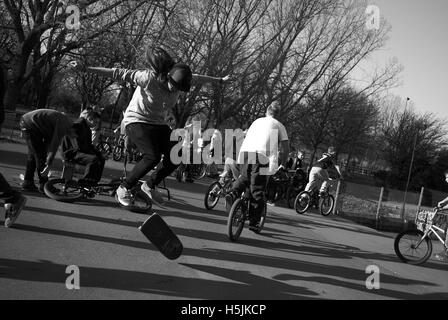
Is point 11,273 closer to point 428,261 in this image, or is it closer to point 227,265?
point 227,265

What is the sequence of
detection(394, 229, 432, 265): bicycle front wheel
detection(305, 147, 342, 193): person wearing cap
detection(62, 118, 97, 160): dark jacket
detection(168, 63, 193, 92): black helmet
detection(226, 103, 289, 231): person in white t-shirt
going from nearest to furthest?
1. detection(168, 63, 193, 92): black helmet
2. detection(226, 103, 289, 231): person in white t-shirt
3. detection(394, 229, 432, 265): bicycle front wheel
4. detection(62, 118, 97, 160): dark jacket
5. detection(305, 147, 342, 193): person wearing cap

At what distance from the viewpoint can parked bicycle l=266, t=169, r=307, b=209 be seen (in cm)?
1398

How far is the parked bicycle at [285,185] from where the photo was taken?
1398cm

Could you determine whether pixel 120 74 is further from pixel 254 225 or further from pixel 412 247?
pixel 412 247

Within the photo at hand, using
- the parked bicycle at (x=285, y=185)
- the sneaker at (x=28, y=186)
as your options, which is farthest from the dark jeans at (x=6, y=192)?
the parked bicycle at (x=285, y=185)

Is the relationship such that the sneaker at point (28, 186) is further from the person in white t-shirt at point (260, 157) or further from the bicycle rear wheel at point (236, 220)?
the bicycle rear wheel at point (236, 220)

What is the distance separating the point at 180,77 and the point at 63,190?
3.67m

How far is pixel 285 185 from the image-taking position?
14.9 meters

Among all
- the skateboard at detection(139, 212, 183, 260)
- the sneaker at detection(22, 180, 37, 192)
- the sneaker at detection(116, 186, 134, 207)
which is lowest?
the sneaker at detection(22, 180, 37, 192)

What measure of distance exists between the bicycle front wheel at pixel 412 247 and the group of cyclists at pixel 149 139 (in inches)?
94.0

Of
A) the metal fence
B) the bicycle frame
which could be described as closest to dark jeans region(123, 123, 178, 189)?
the bicycle frame

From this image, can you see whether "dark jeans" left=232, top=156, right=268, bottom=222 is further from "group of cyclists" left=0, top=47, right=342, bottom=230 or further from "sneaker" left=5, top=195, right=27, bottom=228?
"sneaker" left=5, top=195, right=27, bottom=228
